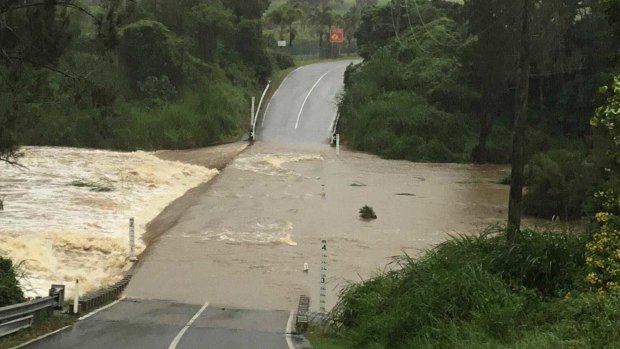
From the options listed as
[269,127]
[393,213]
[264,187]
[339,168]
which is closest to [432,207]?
[393,213]

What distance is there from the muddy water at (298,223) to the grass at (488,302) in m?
5.81

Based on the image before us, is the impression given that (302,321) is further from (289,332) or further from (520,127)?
(520,127)

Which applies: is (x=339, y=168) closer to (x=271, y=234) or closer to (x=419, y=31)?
(x=271, y=234)

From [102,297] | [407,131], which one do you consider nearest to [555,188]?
[407,131]

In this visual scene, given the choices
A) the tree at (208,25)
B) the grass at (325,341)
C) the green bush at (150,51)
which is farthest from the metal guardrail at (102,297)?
the tree at (208,25)

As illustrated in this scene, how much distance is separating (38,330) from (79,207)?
16.8m

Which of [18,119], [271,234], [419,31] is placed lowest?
[271,234]

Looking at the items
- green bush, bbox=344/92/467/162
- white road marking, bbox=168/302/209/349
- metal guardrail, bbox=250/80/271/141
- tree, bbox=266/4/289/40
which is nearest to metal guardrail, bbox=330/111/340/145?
A: green bush, bbox=344/92/467/162

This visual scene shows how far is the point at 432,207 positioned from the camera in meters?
32.2

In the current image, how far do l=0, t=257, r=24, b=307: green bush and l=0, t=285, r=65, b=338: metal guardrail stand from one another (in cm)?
40

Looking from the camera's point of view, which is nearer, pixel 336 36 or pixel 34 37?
pixel 34 37

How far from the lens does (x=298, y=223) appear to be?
93.4 feet

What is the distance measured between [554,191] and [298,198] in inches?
398

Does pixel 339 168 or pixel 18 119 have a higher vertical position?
pixel 18 119
